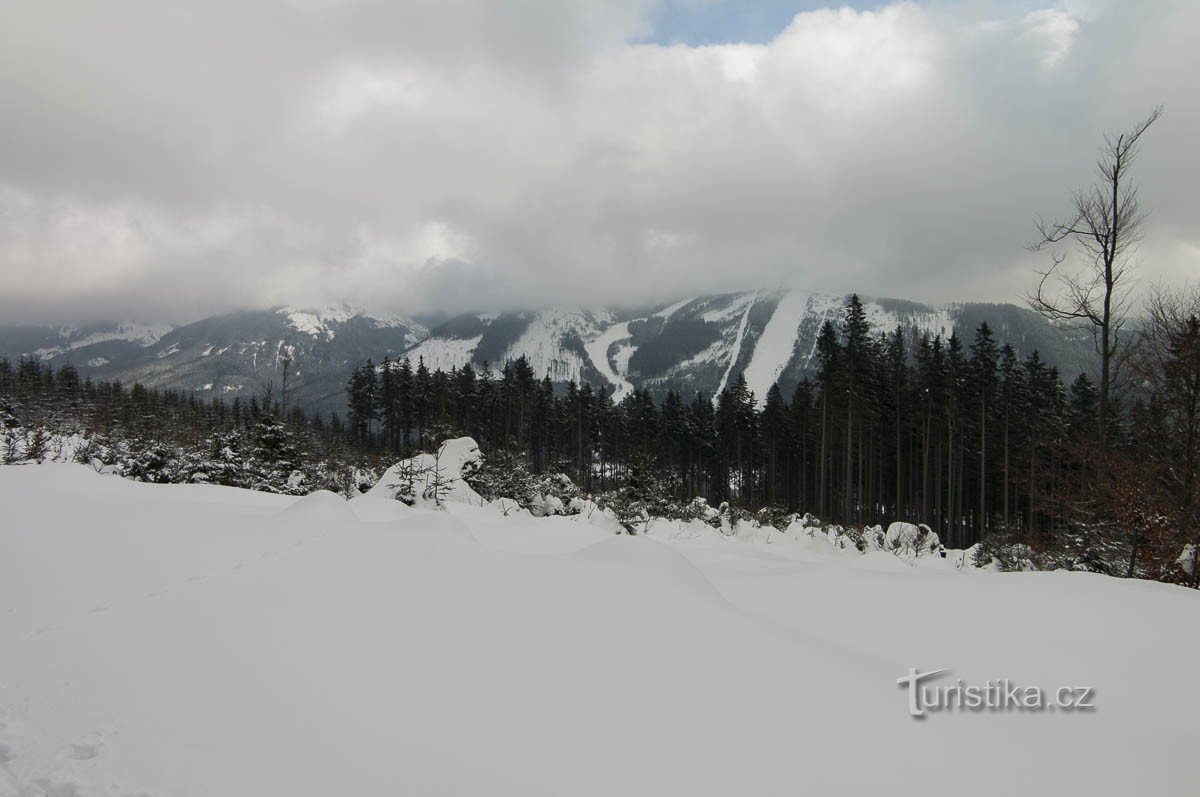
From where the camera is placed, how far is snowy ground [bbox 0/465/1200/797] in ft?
9.09

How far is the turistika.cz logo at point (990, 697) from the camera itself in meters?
3.71

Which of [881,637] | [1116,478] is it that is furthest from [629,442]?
[881,637]

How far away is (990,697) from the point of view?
12.8 feet

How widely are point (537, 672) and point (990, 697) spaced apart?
3.39 meters

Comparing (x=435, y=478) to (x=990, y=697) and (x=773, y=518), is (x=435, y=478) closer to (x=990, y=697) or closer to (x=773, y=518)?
(x=990, y=697)

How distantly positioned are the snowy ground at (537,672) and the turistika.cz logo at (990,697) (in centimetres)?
9

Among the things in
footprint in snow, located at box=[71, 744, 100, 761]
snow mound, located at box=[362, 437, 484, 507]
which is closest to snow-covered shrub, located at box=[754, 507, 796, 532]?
snow mound, located at box=[362, 437, 484, 507]

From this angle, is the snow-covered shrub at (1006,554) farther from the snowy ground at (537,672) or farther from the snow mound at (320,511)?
the snow mound at (320,511)

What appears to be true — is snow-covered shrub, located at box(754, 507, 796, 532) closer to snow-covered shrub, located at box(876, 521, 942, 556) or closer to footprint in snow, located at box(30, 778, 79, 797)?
snow-covered shrub, located at box(876, 521, 942, 556)

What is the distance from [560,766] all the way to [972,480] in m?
42.2

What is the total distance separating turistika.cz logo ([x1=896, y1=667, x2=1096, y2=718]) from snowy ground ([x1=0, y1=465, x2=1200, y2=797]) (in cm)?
9

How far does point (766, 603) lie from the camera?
6.18 metres

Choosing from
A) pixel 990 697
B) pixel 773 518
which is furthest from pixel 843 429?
pixel 990 697

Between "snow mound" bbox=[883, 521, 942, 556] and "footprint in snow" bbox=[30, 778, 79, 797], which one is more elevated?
"footprint in snow" bbox=[30, 778, 79, 797]
